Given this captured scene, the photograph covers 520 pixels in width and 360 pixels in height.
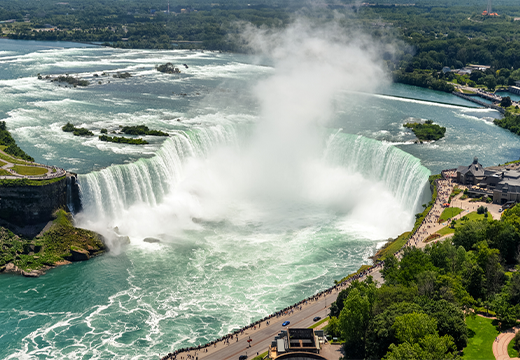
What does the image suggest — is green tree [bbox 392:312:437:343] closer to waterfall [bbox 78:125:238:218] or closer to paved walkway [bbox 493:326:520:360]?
paved walkway [bbox 493:326:520:360]

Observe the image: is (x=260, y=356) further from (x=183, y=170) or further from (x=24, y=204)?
(x=183, y=170)

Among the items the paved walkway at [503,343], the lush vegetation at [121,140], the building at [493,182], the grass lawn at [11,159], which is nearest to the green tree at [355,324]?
the paved walkway at [503,343]

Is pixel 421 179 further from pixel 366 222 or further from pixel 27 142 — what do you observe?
pixel 27 142

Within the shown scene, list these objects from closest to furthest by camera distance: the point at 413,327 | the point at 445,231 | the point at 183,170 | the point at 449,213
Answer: the point at 413,327, the point at 445,231, the point at 449,213, the point at 183,170

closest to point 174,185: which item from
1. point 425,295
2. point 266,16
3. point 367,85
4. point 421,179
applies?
point 421,179

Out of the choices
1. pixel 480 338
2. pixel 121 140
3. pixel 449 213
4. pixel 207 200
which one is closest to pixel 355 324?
pixel 480 338
